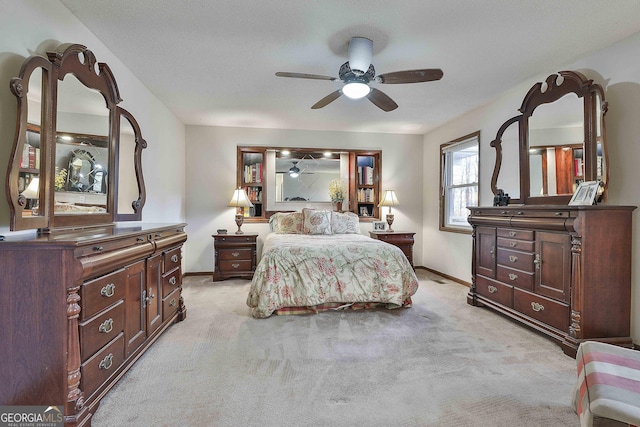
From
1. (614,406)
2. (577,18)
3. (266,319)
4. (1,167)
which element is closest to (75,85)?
(1,167)

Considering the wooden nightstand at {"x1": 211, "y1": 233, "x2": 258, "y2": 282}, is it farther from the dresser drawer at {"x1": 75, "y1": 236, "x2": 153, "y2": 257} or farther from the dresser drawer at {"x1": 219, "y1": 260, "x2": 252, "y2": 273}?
the dresser drawer at {"x1": 75, "y1": 236, "x2": 153, "y2": 257}

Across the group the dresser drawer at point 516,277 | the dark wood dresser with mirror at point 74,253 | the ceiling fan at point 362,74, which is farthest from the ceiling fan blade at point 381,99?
the dark wood dresser with mirror at point 74,253

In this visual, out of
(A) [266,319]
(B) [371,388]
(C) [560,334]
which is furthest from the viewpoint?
(A) [266,319]

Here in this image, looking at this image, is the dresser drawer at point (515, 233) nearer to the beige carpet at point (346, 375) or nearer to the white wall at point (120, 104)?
the beige carpet at point (346, 375)

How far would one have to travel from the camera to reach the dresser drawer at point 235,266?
188 inches

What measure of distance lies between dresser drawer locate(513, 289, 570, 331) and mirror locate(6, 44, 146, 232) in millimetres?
3740

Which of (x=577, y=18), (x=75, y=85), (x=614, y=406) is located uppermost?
(x=577, y=18)

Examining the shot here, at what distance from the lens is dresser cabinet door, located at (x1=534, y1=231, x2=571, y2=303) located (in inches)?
98.1

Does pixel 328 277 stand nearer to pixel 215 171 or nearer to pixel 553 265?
pixel 553 265

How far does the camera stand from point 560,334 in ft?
8.20

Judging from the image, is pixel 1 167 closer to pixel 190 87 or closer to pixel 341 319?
pixel 190 87

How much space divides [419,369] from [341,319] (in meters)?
1.08

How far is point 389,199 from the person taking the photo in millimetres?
5297

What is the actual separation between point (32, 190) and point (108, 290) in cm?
74
